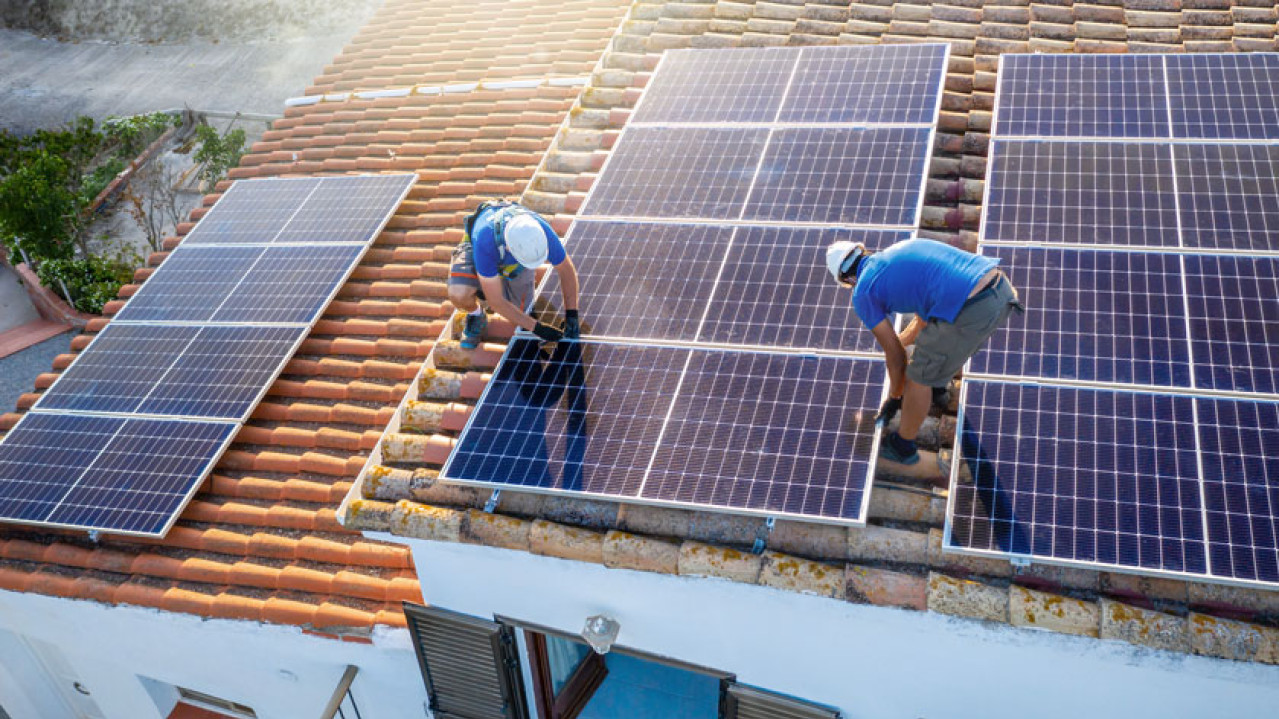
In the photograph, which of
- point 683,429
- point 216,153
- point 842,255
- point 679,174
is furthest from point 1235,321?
point 216,153

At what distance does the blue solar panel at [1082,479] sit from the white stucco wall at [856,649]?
62cm

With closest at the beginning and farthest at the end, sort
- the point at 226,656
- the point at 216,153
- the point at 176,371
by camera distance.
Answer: the point at 226,656, the point at 176,371, the point at 216,153

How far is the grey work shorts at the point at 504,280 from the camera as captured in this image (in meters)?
7.81

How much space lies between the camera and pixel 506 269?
7.63 metres

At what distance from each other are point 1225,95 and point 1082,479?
4657 millimetres

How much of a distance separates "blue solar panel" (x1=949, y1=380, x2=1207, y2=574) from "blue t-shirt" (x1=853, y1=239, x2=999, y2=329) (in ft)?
3.20

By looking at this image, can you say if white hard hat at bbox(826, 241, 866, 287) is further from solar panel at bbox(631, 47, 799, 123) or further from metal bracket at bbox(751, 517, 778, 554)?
solar panel at bbox(631, 47, 799, 123)

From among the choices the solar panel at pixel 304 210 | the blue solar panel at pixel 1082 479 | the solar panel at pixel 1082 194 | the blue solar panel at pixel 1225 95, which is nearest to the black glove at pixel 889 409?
the blue solar panel at pixel 1082 479

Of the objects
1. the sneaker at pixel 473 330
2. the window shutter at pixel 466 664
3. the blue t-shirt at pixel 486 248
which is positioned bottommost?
the window shutter at pixel 466 664

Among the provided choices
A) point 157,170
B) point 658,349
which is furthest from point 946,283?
point 157,170

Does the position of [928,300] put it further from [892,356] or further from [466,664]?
[466,664]

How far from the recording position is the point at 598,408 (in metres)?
6.56

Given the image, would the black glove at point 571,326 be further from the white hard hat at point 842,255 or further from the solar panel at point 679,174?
the white hard hat at point 842,255

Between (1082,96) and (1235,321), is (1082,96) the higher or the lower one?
the higher one
